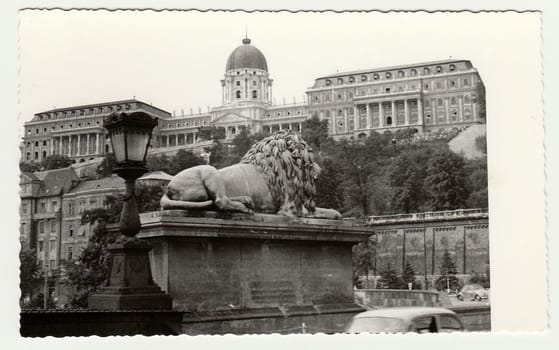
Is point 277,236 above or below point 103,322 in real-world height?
above

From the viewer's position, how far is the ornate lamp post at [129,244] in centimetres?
920

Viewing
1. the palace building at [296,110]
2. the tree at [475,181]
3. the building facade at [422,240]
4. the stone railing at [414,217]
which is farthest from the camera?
the stone railing at [414,217]

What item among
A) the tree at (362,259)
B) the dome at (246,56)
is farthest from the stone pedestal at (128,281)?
the tree at (362,259)

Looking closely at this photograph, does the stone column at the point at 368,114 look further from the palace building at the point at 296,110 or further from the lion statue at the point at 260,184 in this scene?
the lion statue at the point at 260,184

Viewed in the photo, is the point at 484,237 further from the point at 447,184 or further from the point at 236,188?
the point at 447,184

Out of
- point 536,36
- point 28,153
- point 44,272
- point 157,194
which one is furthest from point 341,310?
point 157,194

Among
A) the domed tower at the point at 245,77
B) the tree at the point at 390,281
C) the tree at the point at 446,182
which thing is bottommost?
the tree at the point at 390,281

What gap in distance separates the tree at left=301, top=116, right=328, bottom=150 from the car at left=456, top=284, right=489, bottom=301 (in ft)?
34.1

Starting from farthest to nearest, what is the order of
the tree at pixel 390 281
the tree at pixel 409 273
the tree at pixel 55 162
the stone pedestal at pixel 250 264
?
the tree at pixel 409 273
the tree at pixel 390 281
the tree at pixel 55 162
the stone pedestal at pixel 250 264

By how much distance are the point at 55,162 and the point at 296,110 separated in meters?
8.25

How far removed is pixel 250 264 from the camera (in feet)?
37.0

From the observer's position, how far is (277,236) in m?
11.5

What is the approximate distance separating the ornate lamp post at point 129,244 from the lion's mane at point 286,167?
9.64ft

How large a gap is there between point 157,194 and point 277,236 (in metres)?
9.87
